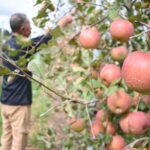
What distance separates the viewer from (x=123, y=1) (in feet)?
3.89

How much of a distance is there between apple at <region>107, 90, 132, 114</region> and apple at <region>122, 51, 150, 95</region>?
57 cm

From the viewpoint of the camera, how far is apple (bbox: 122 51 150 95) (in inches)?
23.2

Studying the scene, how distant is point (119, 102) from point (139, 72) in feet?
1.96

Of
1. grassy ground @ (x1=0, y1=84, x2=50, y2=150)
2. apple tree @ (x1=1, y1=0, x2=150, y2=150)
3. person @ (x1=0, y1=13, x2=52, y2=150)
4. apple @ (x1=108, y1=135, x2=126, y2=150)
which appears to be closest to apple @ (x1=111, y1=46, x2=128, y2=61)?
apple tree @ (x1=1, y1=0, x2=150, y2=150)

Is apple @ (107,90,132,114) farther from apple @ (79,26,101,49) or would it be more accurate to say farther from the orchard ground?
the orchard ground

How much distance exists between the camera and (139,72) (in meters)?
0.59

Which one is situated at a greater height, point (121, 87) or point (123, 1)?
point (123, 1)

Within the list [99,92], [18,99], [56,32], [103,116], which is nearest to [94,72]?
[99,92]

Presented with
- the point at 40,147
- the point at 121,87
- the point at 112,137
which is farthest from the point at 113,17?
the point at 40,147

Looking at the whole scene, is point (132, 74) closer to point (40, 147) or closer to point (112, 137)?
point (112, 137)

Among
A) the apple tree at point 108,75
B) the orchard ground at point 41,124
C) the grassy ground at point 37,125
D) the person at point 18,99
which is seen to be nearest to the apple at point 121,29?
the apple tree at point 108,75

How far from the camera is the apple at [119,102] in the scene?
3.91 ft

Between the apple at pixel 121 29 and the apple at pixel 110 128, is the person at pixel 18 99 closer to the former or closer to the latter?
the apple at pixel 110 128

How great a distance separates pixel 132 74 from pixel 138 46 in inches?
31.3
